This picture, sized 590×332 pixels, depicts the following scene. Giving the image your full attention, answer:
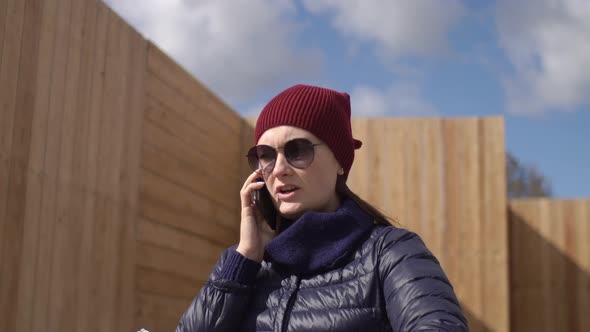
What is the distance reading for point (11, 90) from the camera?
3.52m

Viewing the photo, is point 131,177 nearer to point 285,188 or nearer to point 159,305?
point 159,305

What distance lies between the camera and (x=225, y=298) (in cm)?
135

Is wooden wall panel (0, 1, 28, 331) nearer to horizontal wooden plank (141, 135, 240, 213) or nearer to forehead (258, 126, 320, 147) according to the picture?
horizontal wooden plank (141, 135, 240, 213)

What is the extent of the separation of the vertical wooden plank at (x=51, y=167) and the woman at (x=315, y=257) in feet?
8.21

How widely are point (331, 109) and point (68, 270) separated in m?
2.80

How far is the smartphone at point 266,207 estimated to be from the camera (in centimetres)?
151

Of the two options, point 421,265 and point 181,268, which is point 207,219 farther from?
point 421,265

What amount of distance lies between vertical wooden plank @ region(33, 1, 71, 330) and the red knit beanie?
2.54m

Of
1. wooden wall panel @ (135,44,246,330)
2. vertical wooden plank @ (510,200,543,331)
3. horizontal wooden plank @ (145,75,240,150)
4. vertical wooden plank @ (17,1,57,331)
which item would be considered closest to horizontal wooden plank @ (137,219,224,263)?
wooden wall panel @ (135,44,246,330)

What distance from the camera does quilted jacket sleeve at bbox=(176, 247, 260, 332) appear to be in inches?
52.6

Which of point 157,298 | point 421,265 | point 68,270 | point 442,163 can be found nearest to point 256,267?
point 421,265

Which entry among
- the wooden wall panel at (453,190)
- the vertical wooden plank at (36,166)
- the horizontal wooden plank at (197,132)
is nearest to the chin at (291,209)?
the vertical wooden plank at (36,166)

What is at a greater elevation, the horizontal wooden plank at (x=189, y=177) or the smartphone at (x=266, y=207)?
the horizontal wooden plank at (x=189, y=177)

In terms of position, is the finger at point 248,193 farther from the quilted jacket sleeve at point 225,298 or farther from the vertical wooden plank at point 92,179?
the vertical wooden plank at point 92,179
